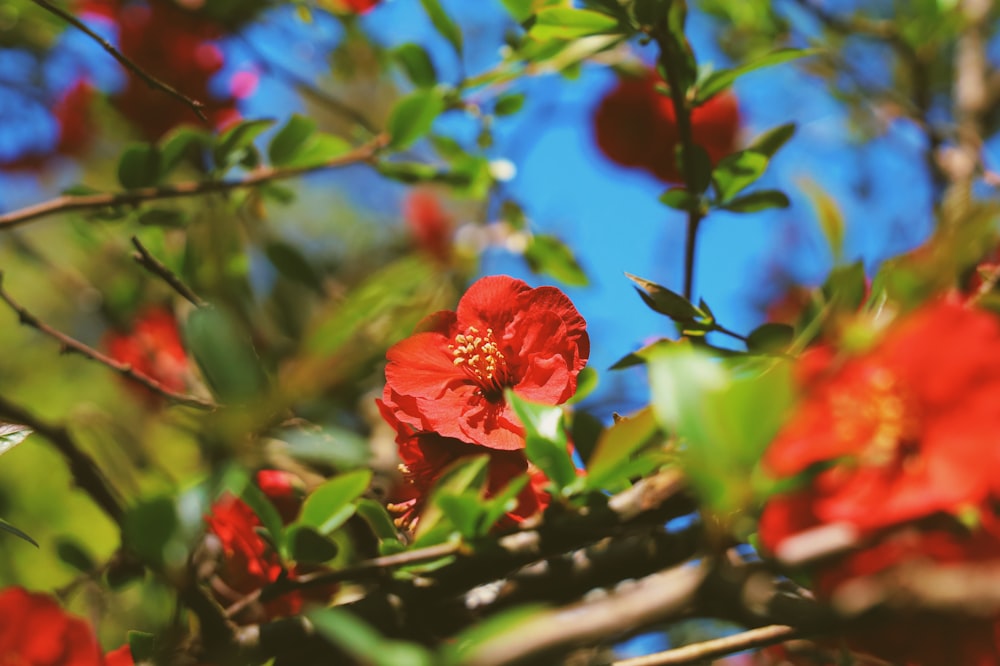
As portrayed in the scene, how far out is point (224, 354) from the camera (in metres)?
0.31

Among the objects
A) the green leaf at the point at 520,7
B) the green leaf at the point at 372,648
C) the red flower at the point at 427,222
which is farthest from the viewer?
the red flower at the point at 427,222

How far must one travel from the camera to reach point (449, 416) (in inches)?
19.6

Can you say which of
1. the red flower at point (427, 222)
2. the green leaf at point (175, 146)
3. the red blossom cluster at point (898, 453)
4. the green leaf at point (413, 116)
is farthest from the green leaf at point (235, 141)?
the red flower at point (427, 222)

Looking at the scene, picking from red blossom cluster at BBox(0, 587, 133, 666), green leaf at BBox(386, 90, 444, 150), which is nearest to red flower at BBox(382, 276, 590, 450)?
red blossom cluster at BBox(0, 587, 133, 666)

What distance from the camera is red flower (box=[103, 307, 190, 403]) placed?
113cm

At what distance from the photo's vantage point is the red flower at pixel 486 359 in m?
0.49

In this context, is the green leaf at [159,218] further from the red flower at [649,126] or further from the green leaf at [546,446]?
the red flower at [649,126]

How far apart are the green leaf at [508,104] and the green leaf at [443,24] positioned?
0.23 ft

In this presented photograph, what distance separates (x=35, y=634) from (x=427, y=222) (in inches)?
66.7

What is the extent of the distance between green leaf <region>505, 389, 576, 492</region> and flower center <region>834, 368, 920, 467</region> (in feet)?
0.47

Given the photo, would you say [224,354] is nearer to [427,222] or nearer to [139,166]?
[139,166]

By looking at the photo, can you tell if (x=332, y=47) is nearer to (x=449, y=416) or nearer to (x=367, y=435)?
(x=367, y=435)

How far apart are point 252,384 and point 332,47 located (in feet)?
3.76

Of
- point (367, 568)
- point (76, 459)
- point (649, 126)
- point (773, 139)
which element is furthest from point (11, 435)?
point (649, 126)
